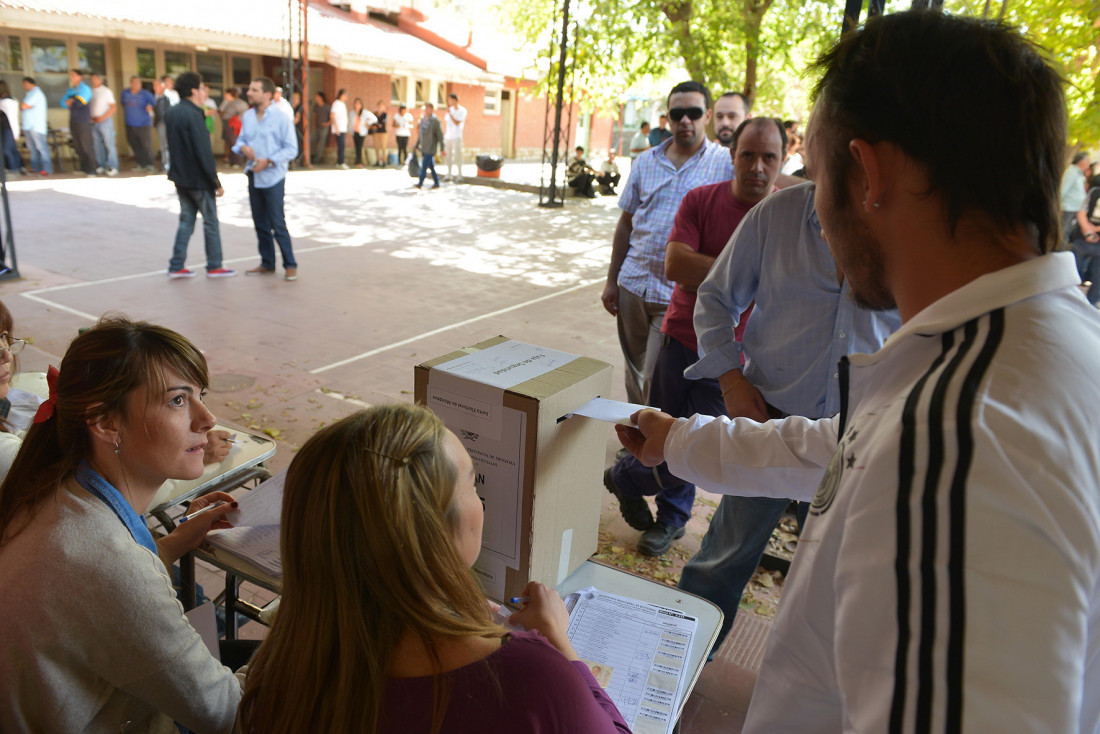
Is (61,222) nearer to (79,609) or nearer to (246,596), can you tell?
(246,596)

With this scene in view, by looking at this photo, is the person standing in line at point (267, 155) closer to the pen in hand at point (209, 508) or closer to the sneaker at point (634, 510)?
the sneaker at point (634, 510)

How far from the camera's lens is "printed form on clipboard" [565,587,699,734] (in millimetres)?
1514

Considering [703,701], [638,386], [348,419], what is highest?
[348,419]

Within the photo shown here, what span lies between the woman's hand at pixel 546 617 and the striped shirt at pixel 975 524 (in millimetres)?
574

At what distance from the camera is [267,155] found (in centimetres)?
754

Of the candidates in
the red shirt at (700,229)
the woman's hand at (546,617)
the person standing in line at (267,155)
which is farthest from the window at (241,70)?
the woman's hand at (546,617)

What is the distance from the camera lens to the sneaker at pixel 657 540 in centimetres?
358

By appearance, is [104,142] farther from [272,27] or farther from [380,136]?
[380,136]

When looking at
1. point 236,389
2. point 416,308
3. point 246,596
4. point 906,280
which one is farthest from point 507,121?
point 906,280

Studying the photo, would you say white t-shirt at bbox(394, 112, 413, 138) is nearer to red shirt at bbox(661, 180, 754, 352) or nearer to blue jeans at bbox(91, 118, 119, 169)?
blue jeans at bbox(91, 118, 119, 169)

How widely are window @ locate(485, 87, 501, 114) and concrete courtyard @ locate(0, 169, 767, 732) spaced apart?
14.0 m

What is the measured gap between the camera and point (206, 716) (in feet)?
4.79

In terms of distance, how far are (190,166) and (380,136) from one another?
1430cm

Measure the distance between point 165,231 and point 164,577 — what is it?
9.87m
